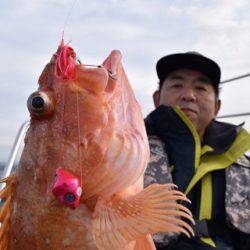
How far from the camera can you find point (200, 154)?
4727mm

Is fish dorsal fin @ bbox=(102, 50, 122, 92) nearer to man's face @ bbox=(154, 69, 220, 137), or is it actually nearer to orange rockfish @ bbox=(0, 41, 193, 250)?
orange rockfish @ bbox=(0, 41, 193, 250)

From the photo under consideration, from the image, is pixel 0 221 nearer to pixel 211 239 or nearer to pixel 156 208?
pixel 156 208

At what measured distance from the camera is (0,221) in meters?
2.79

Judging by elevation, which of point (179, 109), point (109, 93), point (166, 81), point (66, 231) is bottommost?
point (66, 231)

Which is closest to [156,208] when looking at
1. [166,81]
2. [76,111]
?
[76,111]

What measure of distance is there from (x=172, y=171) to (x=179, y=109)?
64cm

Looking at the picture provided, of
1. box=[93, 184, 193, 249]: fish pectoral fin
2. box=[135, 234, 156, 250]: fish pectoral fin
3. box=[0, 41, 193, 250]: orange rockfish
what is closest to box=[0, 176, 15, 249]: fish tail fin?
box=[0, 41, 193, 250]: orange rockfish

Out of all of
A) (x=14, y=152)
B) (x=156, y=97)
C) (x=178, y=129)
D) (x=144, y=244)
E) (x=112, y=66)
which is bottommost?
(x=144, y=244)

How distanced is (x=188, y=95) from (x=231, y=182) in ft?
3.22

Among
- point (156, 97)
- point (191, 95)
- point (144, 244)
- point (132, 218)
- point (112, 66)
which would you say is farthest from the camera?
point (156, 97)

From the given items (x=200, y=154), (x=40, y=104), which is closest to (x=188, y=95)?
(x=200, y=154)

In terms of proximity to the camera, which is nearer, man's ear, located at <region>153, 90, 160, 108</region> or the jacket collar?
the jacket collar

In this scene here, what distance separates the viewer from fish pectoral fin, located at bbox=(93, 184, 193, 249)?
2475 millimetres

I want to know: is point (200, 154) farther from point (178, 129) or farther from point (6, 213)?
point (6, 213)
